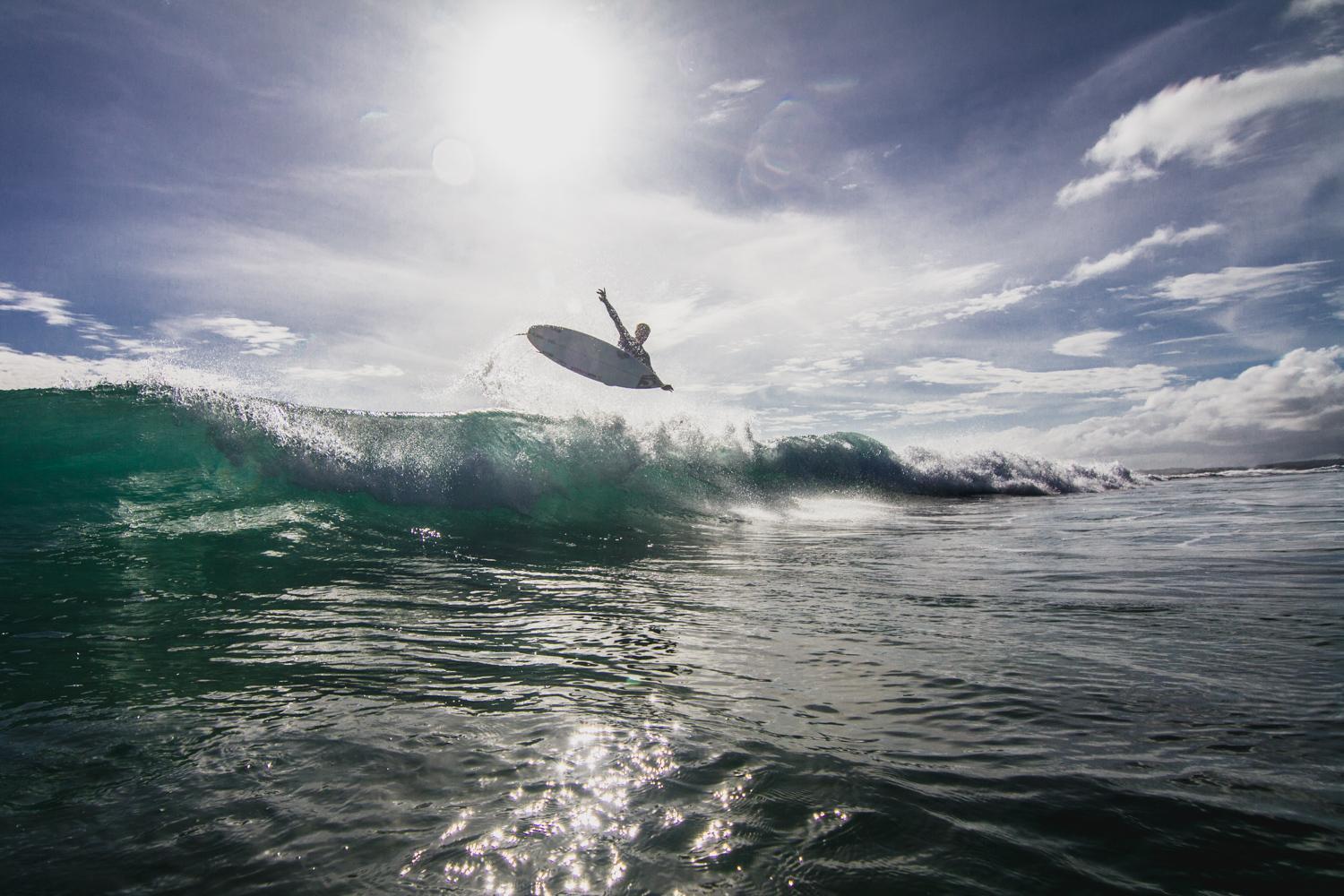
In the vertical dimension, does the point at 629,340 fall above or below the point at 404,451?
above

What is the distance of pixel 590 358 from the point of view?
1902cm

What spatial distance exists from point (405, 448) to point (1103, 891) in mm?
12817

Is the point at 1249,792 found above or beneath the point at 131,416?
beneath

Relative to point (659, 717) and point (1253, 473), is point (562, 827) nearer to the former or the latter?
point (659, 717)

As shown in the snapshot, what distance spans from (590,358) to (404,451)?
25.4ft

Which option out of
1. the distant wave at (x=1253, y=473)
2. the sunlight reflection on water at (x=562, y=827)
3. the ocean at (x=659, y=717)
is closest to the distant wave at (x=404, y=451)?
the ocean at (x=659, y=717)

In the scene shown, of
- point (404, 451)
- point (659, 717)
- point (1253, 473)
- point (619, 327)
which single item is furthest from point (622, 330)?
point (1253, 473)

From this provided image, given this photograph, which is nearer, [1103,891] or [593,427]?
[1103,891]

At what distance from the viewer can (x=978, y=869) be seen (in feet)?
5.60

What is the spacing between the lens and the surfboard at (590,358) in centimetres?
1870

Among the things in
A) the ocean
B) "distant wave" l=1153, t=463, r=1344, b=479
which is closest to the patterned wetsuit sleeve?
the ocean

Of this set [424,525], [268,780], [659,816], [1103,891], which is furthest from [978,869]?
[424,525]

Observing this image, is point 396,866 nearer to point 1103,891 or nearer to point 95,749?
point 95,749

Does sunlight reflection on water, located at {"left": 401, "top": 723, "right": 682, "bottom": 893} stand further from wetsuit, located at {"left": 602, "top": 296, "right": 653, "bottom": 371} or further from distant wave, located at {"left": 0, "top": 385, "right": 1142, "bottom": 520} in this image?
wetsuit, located at {"left": 602, "top": 296, "right": 653, "bottom": 371}
